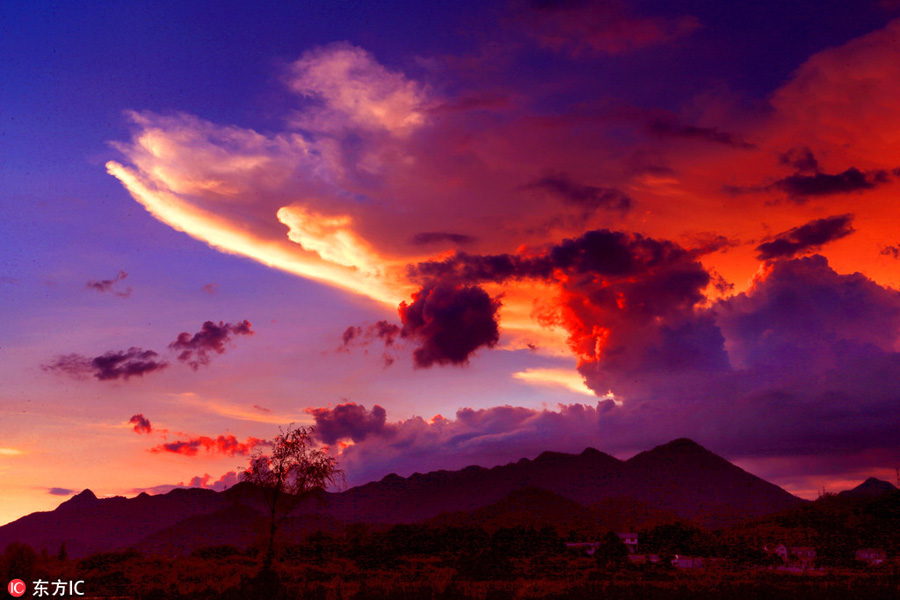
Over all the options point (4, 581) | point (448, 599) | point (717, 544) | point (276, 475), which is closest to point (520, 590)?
point (448, 599)

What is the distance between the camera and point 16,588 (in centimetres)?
3581

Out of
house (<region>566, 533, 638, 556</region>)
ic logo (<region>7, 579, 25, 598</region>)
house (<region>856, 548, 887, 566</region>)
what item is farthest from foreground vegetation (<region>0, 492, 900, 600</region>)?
house (<region>566, 533, 638, 556</region>)

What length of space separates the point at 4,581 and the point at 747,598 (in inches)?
1503

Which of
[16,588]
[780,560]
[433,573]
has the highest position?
[16,588]

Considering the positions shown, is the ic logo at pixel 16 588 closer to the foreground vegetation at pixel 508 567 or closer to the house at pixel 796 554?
the foreground vegetation at pixel 508 567

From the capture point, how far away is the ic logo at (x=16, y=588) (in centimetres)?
3528

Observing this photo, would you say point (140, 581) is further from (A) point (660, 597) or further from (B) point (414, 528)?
(B) point (414, 528)

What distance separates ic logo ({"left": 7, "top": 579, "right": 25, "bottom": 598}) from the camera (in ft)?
116

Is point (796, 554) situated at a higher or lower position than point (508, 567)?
lower

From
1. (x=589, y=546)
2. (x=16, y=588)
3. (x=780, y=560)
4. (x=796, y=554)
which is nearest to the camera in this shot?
(x=16, y=588)

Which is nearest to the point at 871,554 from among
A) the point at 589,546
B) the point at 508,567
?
the point at 589,546

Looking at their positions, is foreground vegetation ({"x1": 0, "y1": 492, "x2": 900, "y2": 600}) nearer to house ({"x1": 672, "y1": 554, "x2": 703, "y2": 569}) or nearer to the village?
the village

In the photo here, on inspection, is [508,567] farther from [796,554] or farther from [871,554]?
[871,554]

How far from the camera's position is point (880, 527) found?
333ft
